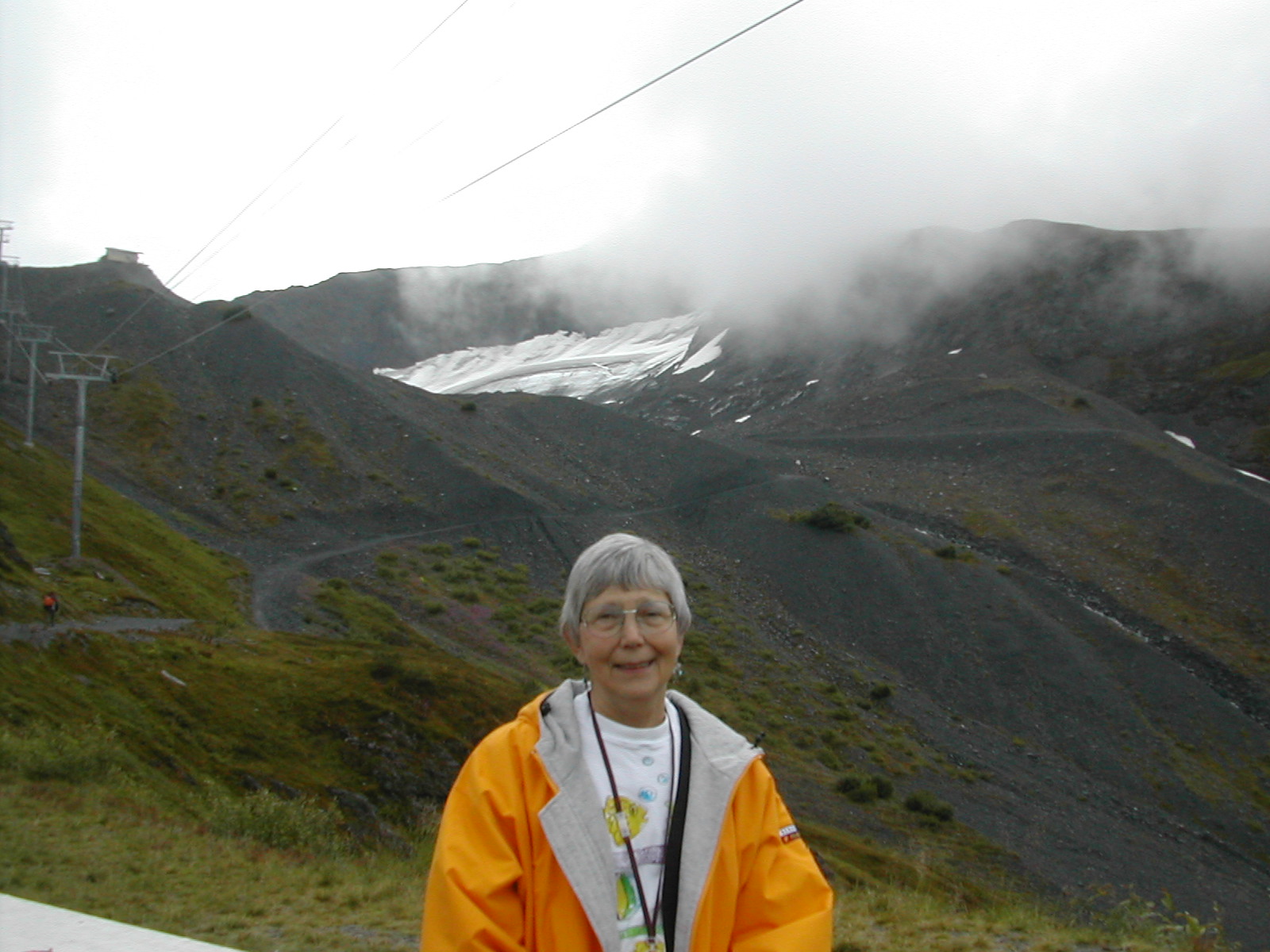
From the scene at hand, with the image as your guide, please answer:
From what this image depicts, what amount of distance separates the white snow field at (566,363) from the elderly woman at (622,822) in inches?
4081

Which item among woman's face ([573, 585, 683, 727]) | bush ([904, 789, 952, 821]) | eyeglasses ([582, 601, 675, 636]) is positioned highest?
eyeglasses ([582, 601, 675, 636])

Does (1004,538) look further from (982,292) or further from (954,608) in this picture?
(982,292)

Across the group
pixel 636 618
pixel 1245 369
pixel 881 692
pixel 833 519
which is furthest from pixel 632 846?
pixel 1245 369

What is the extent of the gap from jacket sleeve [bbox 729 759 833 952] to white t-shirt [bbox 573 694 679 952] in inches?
8.3

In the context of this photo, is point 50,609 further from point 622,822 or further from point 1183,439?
point 1183,439

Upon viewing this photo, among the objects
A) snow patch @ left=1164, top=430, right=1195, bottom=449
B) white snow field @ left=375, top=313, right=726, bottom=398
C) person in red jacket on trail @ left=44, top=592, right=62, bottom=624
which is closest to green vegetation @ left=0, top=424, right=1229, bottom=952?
person in red jacket on trail @ left=44, top=592, right=62, bottom=624

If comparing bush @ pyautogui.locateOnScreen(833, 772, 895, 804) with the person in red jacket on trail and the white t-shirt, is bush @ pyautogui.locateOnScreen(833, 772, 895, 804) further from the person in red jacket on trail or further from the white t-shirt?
the white t-shirt

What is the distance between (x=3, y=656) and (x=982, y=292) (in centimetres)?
8587

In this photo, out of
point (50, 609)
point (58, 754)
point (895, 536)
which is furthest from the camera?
point (895, 536)

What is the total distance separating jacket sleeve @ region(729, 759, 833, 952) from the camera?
106 inches

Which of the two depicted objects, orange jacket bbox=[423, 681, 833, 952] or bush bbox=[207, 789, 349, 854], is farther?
bush bbox=[207, 789, 349, 854]

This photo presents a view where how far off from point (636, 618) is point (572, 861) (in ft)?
2.16

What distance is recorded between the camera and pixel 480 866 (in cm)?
255

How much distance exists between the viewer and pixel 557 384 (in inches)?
4658
